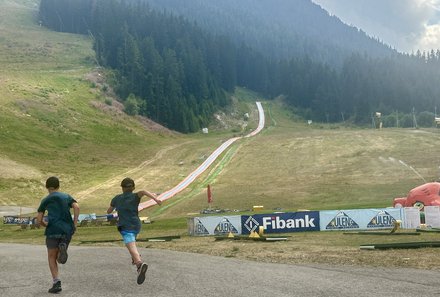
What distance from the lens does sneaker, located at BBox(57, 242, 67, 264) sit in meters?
11.4

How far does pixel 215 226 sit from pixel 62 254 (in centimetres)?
1959

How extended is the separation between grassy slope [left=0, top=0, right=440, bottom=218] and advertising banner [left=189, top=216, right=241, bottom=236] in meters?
17.5

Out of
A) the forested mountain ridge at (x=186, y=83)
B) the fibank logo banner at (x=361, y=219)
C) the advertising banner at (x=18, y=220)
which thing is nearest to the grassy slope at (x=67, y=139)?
the advertising banner at (x=18, y=220)

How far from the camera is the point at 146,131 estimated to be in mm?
115750

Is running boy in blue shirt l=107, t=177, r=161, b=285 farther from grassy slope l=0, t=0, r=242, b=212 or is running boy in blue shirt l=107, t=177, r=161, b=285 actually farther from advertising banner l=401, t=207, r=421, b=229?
grassy slope l=0, t=0, r=242, b=212

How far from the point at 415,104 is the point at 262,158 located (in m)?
119

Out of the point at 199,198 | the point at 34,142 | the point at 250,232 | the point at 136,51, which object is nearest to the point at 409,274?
the point at 250,232

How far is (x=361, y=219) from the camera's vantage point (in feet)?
99.2

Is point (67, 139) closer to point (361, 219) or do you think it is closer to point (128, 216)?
point (361, 219)

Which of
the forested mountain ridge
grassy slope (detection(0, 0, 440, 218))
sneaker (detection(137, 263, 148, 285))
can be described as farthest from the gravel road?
the forested mountain ridge

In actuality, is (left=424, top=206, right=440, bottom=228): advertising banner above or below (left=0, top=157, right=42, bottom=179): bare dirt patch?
below

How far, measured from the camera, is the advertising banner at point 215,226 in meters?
30.3

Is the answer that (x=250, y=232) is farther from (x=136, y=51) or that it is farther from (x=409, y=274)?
(x=136, y=51)

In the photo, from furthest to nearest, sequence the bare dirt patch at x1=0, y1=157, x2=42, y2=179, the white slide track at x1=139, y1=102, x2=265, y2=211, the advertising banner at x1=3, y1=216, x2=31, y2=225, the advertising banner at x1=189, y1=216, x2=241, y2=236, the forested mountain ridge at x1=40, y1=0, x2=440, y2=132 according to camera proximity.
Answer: the forested mountain ridge at x1=40, y1=0, x2=440, y2=132
the bare dirt patch at x1=0, y1=157, x2=42, y2=179
the white slide track at x1=139, y1=102, x2=265, y2=211
the advertising banner at x1=3, y1=216, x2=31, y2=225
the advertising banner at x1=189, y1=216, x2=241, y2=236
